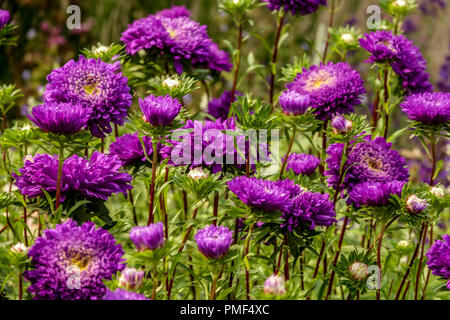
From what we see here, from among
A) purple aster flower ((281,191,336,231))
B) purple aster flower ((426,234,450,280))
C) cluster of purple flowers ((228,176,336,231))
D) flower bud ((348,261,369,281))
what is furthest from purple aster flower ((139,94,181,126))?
purple aster flower ((426,234,450,280))

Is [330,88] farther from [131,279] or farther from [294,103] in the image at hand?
[131,279]

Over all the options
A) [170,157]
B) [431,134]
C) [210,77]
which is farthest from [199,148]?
[210,77]

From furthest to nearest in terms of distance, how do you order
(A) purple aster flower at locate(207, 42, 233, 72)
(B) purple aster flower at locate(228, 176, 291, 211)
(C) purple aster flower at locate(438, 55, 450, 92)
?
1. (C) purple aster flower at locate(438, 55, 450, 92)
2. (A) purple aster flower at locate(207, 42, 233, 72)
3. (B) purple aster flower at locate(228, 176, 291, 211)

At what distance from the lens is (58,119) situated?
964mm

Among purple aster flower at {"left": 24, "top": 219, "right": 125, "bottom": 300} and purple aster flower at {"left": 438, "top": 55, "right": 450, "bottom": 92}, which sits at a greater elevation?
purple aster flower at {"left": 438, "top": 55, "right": 450, "bottom": 92}

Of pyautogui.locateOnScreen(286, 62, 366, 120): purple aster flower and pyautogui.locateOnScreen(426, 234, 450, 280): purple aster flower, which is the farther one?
pyautogui.locateOnScreen(286, 62, 366, 120): purple aster flower

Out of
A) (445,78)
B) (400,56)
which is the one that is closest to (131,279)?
(400,56)

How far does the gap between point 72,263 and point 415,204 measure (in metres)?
0.68

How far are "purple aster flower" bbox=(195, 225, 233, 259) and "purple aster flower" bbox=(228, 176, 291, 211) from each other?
8cm

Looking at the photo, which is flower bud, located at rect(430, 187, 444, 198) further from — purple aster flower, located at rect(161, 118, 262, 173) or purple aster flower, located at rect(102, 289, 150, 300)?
purple aster flower, located at rect(102, 289, 150, 300)

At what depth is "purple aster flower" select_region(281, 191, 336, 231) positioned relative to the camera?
1.06 m

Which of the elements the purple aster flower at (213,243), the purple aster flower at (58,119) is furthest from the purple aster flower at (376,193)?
the purple aster flower at (58,119)

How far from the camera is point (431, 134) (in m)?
1.25
